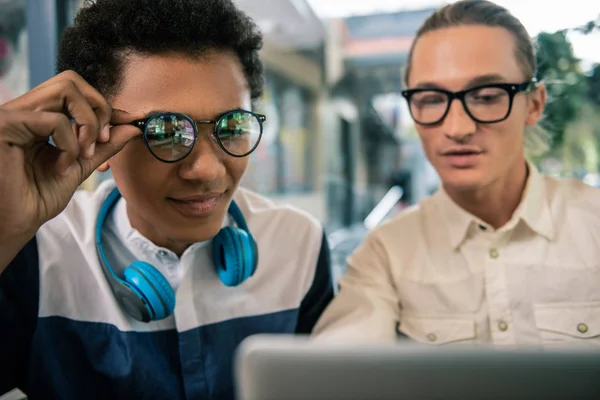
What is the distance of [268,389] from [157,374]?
0.89m

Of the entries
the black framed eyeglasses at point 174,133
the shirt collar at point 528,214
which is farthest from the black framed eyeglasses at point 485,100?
the black framed eyeglasses at point 174,133

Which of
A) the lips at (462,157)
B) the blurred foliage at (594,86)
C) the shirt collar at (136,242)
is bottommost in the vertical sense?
the shirt collar at (136,242)

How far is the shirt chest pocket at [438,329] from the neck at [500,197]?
0.94 ft

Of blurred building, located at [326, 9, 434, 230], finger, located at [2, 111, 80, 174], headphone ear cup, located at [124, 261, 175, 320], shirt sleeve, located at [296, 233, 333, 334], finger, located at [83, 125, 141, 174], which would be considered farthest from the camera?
blurred building, located at [326, 9, 434, 230]

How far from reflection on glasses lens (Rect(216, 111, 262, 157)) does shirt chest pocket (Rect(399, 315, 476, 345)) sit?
65 centimetres

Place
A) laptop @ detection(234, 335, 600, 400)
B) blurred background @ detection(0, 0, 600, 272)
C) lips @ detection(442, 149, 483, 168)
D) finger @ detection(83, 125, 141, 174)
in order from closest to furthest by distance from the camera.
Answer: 1. laptop @ detection(234, 335, 600, 400)
2. finger @ detection(83, 125, 141, 174)
3. lips @ detection(442, 149, 483, 168)
4. blurred background @ detection(0, 0, 600, 272)

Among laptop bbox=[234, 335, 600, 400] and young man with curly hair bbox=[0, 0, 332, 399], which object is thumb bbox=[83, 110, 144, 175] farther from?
laptop bbox=[234, 335, 600, 400]

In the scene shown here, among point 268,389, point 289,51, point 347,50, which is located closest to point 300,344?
point 268,389

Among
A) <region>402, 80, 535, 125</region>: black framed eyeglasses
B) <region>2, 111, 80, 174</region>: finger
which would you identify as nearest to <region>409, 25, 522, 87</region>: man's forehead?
<region>402, 80, 535, 125</region>: black framed eyeglasses

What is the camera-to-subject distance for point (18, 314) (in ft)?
4.05

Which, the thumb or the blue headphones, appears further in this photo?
the blue headphones

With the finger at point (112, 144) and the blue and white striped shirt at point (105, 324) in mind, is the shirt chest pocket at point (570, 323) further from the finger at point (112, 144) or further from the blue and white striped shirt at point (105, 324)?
the finger at point (112, 144)

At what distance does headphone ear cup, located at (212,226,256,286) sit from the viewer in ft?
4.29

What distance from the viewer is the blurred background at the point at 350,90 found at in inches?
55.7
